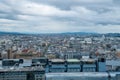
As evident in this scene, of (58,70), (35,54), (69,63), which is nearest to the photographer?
(58,70)

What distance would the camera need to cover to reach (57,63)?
26.3 m

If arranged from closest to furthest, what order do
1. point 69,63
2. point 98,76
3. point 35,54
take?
point 98,76, point 69,63, point 35,54

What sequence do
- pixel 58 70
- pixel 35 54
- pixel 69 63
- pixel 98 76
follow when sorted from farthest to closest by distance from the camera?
pixel 35 54 → pixel 69 63 → pixel 58 70 → pixel 98 76

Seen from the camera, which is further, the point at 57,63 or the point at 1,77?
the point at 57,63

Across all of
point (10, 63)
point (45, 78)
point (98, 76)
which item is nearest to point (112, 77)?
point (98, 76)

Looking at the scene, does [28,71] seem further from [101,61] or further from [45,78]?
[101,61]

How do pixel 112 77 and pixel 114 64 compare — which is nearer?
pixel 112 77

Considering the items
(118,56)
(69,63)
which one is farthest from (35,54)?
(69,63)

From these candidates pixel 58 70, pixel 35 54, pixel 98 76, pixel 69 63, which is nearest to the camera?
pixel 98 76

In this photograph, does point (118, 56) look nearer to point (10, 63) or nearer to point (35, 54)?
point (35, 54)

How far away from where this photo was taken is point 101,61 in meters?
25.7

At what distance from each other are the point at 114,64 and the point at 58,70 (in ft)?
18.3

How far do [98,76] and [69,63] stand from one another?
670 centimetres

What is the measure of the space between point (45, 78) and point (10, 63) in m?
8.10
